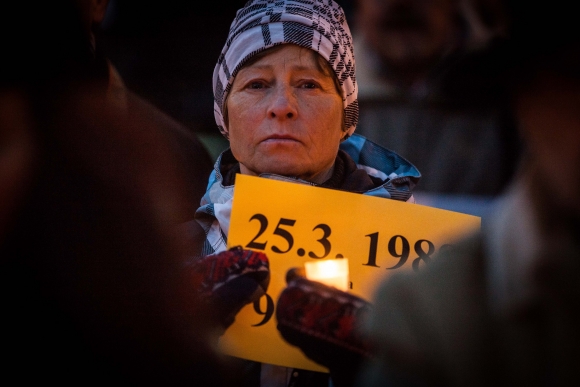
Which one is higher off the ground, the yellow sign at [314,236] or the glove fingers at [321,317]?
the yellow sign at [314,236]

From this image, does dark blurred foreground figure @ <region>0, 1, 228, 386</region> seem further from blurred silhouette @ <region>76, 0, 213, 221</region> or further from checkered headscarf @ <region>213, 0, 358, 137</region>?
checkered headscarf @ <region>213, 0, 358, 137</region>

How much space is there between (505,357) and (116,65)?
1.12 m

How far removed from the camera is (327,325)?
43.7 inches

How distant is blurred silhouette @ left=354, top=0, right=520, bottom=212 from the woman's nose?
304mm

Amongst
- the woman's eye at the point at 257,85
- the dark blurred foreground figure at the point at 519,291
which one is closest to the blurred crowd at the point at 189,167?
the dark blurred foreground figure at the point at 519,291

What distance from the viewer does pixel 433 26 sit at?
1.48 meters

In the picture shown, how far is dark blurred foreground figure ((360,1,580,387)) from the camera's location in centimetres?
79

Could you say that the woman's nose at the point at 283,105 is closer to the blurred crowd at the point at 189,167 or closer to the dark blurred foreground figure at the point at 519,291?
the blurred crowd at the point at 189,167

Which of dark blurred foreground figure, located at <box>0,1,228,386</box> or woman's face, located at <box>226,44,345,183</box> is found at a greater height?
woman's face, located at <box>226,44,345,183</box>

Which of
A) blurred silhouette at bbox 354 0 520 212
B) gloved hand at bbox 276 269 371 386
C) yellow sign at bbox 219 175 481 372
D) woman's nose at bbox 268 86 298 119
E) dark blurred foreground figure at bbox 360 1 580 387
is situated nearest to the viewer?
dark blurred foreground figure at bbox 360 1 580 387

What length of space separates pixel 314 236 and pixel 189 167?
44 centimetres

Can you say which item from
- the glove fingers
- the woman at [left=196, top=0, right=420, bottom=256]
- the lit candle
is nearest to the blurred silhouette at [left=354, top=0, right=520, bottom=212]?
the woman at [left=196, top=0, right=420, bottom=256]

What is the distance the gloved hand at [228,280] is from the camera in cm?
116

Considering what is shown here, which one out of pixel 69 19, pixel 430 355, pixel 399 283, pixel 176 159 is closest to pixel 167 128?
pixel 176 159
